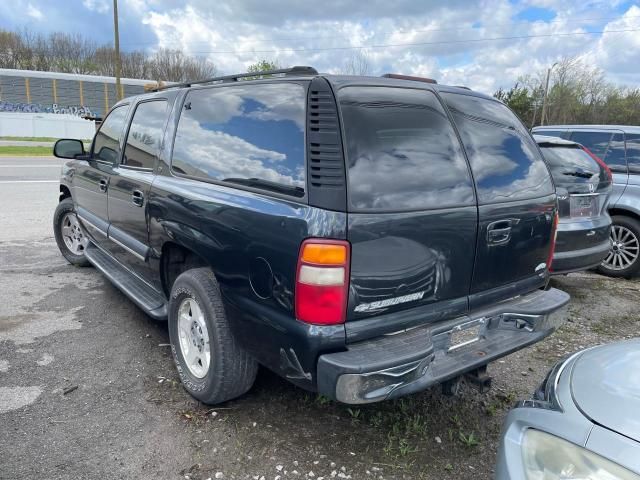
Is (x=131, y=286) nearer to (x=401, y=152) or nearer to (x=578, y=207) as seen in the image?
(x=401, y=152)

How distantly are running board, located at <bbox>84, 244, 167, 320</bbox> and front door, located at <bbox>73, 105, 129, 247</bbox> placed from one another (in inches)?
6.2

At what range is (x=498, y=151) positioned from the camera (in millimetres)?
2803

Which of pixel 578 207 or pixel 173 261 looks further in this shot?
pixel 578 207

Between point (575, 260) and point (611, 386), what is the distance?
307cm

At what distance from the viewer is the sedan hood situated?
5.13 ft

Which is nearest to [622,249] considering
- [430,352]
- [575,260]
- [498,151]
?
[575,260]

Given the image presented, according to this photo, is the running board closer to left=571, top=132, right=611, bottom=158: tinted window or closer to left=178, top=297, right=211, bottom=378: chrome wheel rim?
left=178, top=297, right=211, bottom=378: chrome wheel rim

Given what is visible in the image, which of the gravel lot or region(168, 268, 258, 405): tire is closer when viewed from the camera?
the gravel lot

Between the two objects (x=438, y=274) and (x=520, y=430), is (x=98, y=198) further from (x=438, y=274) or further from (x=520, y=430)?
(x=520, y=430)

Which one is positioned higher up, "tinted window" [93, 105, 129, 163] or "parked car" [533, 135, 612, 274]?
"tinted window" [93, 105, 129, 163]

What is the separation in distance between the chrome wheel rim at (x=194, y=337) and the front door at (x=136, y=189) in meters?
0.52

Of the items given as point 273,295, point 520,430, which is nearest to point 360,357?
point 273,295

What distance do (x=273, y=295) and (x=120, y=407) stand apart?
1.42m

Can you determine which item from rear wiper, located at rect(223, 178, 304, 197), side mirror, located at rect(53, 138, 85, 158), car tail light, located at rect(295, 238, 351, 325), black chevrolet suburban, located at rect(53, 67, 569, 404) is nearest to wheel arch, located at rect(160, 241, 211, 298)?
black chevrolet suburban, located at rect(53, 67, 569, 404)
